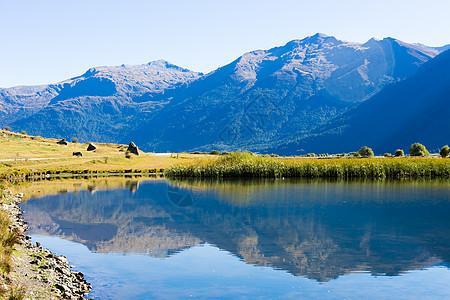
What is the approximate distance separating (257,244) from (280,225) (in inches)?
161

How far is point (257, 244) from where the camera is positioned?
18.1 meters

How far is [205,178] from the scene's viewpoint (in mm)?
53969

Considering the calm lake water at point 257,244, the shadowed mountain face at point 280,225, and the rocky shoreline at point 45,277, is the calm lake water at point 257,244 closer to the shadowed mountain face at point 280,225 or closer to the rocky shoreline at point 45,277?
the shadowed mountain face at point 280,225

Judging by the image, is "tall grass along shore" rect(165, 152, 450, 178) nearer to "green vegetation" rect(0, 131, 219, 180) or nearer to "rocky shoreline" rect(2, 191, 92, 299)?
"green vegetation" rect(0, 131, 219, 180)

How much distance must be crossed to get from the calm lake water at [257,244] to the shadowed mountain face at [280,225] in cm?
6

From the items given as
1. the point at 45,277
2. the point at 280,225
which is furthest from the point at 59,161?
the point at 45,277

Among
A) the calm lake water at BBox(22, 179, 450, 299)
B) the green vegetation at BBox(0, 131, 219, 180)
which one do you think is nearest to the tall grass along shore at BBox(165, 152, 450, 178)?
the calm lake water at BBox(22, 179, 450, 299)

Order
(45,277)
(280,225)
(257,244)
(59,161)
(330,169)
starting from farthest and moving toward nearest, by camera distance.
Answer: (59,161), (330,169), (280,225), (257,244), (45,277)

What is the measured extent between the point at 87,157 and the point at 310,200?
173 feet

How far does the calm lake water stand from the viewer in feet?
42.8

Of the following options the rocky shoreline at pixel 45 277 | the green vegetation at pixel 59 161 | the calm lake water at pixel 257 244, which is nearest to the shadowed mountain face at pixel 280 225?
the calm lake water at pixel 257 244

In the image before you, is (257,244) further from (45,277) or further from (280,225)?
(45,277)

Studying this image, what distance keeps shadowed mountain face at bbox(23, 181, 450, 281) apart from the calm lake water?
0.20ft

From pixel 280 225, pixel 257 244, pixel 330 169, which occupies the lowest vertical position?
pixel 257 244
